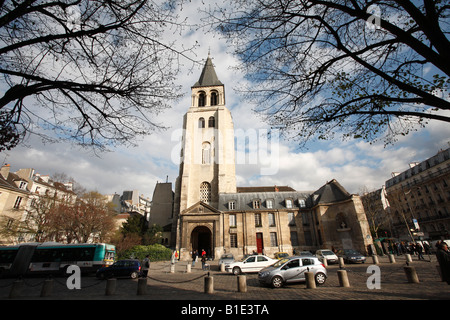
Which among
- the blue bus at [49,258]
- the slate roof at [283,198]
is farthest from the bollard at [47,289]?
the slate roof at [283,198]

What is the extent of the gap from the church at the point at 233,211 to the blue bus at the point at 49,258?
11416mm

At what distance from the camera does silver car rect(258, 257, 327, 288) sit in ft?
29.9

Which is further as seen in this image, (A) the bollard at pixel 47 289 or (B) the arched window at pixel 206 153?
(B) the arched window at pixel 206 153

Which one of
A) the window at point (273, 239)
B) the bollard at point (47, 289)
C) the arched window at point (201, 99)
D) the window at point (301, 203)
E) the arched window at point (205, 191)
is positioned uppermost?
the arched window at point (201, 99)

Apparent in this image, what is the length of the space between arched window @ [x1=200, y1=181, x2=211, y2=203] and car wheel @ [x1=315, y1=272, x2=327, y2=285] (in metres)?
24.7

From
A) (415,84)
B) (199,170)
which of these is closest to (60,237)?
(199,170)

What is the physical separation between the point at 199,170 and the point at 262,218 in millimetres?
12623

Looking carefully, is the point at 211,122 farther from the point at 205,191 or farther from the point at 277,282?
the point at 277,282

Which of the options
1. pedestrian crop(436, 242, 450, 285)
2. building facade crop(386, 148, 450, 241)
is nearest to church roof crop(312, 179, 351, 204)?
building facade crop(386, 148, 450, 241)

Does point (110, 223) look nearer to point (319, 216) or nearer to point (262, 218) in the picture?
point (262, 218)

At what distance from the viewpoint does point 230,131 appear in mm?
37781

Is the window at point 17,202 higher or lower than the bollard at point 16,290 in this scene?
higher

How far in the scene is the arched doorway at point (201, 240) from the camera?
29855 millimetres

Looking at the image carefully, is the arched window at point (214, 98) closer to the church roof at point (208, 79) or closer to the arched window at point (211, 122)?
the church roof at point (208, 79)
